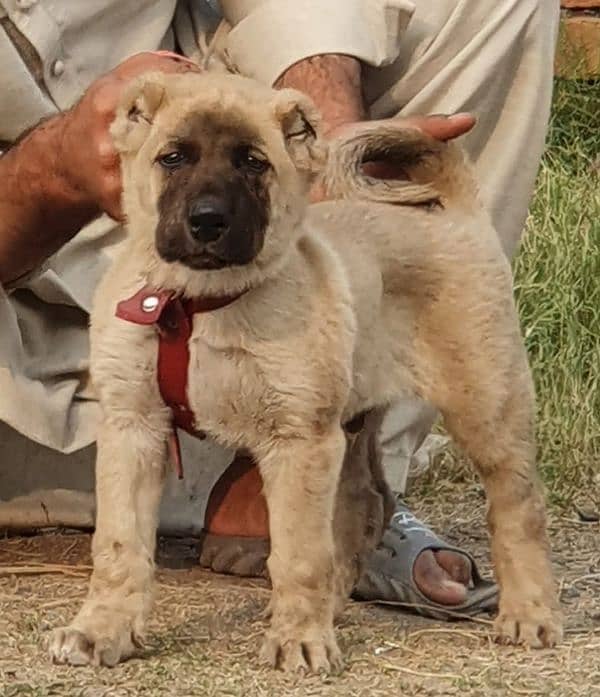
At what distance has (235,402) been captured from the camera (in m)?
2.90

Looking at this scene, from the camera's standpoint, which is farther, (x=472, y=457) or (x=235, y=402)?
(x=472, y=457)

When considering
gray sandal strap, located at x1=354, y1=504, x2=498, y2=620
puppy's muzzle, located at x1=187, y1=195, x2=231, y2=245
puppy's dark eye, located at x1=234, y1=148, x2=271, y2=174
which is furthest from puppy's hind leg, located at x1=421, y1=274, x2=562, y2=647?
puppy's muzzle, located at x1=187, y1=195, x2=231, y2=245

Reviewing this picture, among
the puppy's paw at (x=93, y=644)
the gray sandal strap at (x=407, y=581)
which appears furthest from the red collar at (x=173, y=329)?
the gray sandal strap at (x=407, y=581)

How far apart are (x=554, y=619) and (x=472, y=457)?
309 mm

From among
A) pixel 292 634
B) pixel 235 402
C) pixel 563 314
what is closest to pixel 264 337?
pixel 235 402

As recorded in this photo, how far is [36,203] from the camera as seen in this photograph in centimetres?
344

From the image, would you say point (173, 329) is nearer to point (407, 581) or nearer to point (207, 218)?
point (207, 218)

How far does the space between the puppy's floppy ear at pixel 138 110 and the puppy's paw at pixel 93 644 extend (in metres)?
0.73

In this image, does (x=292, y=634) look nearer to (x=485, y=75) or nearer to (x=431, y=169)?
(x=431, y=169)

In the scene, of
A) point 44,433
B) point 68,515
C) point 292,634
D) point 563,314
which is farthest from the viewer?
point 563,314

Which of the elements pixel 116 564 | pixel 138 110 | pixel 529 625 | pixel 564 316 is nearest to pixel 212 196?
pixel 138 110

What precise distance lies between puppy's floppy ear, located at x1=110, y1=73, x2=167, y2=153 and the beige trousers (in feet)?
2.84

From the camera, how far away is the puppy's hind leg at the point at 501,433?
3.21 metres

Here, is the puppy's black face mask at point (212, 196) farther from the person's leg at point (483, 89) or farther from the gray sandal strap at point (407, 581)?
the person's leg at point (483, 89)
